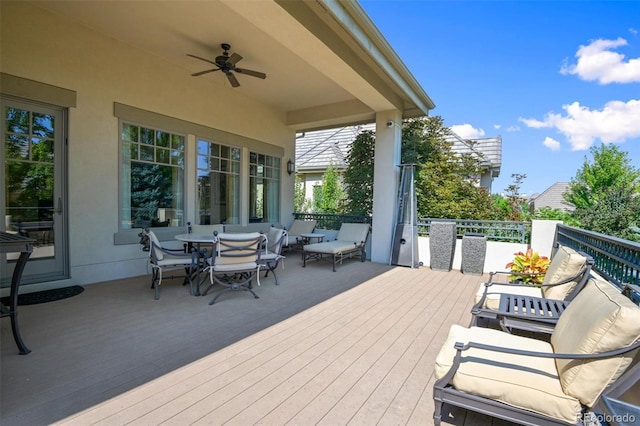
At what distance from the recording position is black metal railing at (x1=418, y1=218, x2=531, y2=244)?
6.04m

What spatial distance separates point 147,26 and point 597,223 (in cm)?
1102

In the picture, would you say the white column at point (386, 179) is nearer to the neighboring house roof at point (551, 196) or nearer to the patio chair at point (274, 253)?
the patio chair at point (274, 253)

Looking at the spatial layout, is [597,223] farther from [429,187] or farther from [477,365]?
[477,365]

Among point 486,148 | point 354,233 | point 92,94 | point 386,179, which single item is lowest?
point 354,233

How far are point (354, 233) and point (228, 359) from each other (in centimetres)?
500

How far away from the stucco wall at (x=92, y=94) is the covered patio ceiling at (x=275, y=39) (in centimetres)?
24

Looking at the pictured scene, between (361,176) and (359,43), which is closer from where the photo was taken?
(359,43)

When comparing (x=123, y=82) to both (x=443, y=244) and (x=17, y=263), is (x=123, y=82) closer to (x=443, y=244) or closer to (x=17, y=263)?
(x=17, y=263)

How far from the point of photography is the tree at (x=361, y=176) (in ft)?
29.5

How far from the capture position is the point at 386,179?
6855 millimetres

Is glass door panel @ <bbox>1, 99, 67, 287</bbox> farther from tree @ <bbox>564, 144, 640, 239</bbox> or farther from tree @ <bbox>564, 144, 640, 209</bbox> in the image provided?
tree @ <bbox>564, 144, 640, 209</bbox>

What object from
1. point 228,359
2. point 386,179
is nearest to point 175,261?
point 228,359

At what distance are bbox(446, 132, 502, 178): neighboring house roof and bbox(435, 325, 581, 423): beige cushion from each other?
10.0 metres

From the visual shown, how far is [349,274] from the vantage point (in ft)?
18.9
